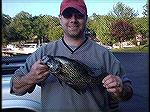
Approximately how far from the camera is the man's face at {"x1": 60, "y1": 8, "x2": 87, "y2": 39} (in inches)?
84.0

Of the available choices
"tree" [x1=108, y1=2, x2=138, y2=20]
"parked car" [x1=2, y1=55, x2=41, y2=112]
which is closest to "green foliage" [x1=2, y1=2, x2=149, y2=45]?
"tree" [x1=108, y1=2, x2=138, y2=20]

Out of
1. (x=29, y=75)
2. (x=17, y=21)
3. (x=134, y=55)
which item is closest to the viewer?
(x=29, y=75)

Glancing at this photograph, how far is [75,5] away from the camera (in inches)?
83.7

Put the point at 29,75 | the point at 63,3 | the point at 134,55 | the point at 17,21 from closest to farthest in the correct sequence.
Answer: the point at 29,75, the point at 63,3, the point at 134,55, the point at 17,21

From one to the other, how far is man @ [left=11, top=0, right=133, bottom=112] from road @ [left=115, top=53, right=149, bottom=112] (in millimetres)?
109

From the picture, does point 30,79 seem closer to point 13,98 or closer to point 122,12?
point 13,98

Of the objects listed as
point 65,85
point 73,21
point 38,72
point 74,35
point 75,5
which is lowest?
point 65,85

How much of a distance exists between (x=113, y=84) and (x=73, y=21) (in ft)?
1.84

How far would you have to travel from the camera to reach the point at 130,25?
7.79 feet

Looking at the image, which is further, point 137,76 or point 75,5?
point 137,76

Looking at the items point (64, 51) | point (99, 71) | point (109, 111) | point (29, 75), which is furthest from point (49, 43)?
point (109, 111)

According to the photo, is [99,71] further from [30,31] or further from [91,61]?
[30,31]

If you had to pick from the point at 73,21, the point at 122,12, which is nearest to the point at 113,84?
the point at 73,21

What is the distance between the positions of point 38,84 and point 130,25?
35.5 inches
